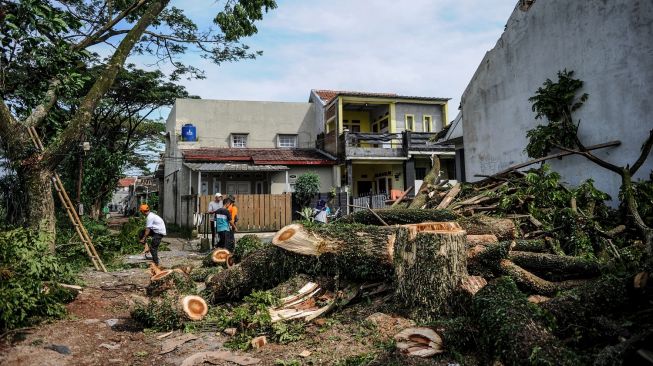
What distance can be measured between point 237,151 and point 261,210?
562 cm

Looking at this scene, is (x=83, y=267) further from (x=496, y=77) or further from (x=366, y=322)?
(x=496, y=77)

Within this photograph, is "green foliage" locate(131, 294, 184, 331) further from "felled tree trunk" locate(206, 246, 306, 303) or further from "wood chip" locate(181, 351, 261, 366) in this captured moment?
"wood chip" locate(181, 351, 261, 366)

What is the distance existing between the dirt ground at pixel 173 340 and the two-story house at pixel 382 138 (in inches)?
610

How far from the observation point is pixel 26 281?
16.4 feet

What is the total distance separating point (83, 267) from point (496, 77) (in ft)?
36.6

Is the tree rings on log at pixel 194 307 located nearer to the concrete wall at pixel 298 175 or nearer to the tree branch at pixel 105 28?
the tree branch at pixel 105 28

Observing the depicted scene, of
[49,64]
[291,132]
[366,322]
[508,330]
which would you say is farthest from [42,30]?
[291,132]

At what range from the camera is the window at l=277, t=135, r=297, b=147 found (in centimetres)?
2383

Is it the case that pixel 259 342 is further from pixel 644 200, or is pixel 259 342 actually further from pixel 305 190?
pixel 305 190

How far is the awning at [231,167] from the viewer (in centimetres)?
1833

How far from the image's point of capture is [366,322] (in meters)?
4.75

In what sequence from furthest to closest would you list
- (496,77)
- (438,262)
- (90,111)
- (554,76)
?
1. (496,77)
2. (554,76)
3. (90,111)
4. (438,262)

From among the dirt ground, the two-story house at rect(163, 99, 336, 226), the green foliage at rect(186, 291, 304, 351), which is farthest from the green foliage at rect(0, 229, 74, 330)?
the two-story house at rect(163, 99, 336, 226)

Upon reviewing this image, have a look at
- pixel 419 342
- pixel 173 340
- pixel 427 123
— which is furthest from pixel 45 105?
pixel 427 123
